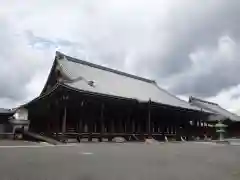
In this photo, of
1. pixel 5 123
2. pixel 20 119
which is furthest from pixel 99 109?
pixel 5 123

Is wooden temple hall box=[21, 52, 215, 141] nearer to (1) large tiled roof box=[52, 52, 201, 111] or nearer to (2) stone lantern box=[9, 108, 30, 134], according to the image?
(1) large tiled roof box=[52, 52, 201, 111]

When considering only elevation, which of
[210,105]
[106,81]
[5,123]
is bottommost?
[5,123]

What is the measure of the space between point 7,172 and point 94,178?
201 cm

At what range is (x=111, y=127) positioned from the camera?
3053 centimetres

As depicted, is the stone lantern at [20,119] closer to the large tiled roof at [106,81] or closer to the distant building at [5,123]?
the distant building at [5,123]

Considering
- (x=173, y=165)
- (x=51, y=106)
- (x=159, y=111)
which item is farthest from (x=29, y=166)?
(x=159, y=111)

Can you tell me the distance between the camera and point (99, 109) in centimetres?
2864

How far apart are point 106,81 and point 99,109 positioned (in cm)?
617

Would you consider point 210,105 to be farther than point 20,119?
Yes

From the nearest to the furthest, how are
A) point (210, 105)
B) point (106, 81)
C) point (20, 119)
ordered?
point (20, 119) → point (106, 81) → point (210, 105)

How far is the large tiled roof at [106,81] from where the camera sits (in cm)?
2877

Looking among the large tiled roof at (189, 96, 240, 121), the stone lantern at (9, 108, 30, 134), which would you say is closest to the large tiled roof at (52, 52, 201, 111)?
the stone lantern at (9, 108, 30, 134)

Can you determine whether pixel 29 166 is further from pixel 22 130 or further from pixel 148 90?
pixel 148 90

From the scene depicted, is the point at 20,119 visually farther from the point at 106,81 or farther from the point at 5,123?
the point at 106,81
